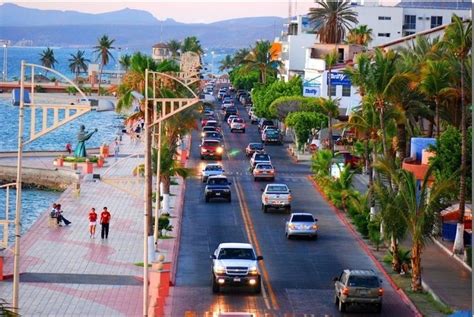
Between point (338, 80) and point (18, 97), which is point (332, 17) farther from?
point (18, 97)

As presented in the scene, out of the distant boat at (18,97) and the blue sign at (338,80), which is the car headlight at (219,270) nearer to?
the distant boat at (18,97)

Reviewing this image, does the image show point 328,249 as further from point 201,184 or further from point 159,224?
point 201,184

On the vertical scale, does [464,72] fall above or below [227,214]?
above

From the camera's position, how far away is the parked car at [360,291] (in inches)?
1492

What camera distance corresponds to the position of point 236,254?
42.0m

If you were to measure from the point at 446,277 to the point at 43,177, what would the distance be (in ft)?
155

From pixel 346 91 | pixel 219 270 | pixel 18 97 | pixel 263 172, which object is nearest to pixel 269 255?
pixel 219 270

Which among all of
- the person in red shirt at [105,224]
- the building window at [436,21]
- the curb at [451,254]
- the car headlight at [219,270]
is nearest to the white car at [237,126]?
the building window at [436,21]

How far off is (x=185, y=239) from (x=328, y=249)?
6481mm

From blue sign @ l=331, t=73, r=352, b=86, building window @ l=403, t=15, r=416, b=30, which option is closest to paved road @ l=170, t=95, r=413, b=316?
blue sign @ l=331, t=73, r=352, b=86

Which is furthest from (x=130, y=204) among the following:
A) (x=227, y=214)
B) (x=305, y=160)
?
(x=305, y=160)

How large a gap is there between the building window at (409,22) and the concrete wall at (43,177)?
10120cm

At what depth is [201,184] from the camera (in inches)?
3059

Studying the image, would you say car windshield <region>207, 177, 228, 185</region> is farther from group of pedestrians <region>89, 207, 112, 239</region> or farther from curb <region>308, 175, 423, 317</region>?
group of pedestrians <region>89, 207, 112, 239</region>
